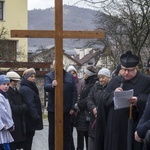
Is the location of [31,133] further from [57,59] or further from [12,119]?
[57,59]

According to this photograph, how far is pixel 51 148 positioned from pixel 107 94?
145 inches

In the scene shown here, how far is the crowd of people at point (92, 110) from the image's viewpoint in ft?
23.6

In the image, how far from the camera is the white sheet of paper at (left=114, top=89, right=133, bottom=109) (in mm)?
6926

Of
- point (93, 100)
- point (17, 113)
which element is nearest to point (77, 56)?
point (17, 113)

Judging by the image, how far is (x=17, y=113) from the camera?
10.0 m

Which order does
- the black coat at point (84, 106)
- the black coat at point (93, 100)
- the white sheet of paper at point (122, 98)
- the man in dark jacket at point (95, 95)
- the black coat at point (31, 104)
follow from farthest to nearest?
1. the black coat at point (84, 106)
2. the black coat at point (31, 104)
3. the black coat at point (93, 100)
4. the man in dark jacket at point (95, 95)
5. the white sheet of paper at point (122, 98)

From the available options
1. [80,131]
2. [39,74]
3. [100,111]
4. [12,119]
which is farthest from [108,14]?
[100,111]

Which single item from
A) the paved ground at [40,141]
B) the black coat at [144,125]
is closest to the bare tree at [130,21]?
the paved ground at [40,141]

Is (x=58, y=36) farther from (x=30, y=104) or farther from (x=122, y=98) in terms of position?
(x=122, y=98)

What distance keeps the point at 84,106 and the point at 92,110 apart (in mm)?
1100

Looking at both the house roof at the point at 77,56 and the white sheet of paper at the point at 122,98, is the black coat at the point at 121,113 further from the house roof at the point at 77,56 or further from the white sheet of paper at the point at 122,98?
the house roof at the point at 77,56

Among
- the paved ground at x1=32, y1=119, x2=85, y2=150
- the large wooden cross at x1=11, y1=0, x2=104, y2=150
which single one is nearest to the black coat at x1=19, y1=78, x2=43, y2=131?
the large wooden cross at x1=11, y1=0, x2=104, y2=150

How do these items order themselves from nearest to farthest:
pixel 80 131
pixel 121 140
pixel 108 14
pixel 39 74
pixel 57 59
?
pixel 121 140, pixel 57 59, pixel 80 131, pixel 108 14, pixel 39 74

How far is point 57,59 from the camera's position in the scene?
29.7ft
